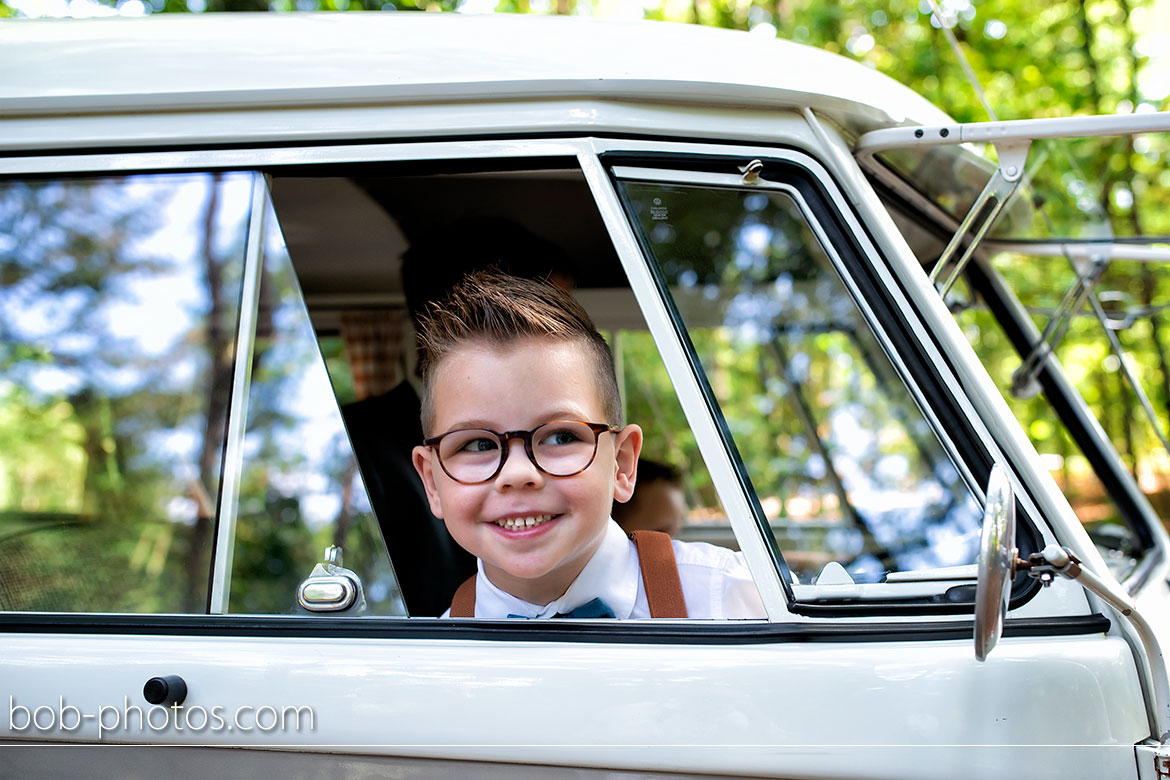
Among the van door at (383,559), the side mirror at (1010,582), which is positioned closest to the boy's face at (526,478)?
the van door at (383,559)

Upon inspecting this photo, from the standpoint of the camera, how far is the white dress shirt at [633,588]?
1537 millimetres

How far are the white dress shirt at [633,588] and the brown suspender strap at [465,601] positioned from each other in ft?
0.04

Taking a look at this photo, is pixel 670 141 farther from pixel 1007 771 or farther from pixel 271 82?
pixel 1007 771

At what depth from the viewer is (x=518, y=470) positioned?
1476 mm

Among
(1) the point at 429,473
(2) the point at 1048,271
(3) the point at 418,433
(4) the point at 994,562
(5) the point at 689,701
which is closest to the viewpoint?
(4) the point at 994,562

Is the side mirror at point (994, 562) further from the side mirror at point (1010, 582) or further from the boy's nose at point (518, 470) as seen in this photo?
the boy's nose at point (518, 470)

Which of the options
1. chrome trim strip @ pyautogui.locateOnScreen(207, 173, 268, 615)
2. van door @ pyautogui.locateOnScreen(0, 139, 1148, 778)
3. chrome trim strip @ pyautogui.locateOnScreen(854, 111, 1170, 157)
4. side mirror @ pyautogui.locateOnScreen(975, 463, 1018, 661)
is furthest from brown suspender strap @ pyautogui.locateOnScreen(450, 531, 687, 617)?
chrome trim strip @ pyautogui.locateOnScreen(854, 111, 1170, 157)

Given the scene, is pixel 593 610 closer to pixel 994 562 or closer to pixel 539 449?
pixel 539 449

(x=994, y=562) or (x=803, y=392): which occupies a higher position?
(x=803, y=392)

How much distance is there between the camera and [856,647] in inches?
53.9

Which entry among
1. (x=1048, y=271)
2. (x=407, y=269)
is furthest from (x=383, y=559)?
(x=1048, y=271)

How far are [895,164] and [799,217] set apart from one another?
1.19 ft

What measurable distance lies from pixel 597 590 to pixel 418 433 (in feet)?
1.99

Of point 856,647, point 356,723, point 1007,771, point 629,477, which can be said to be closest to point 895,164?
point 629,477
